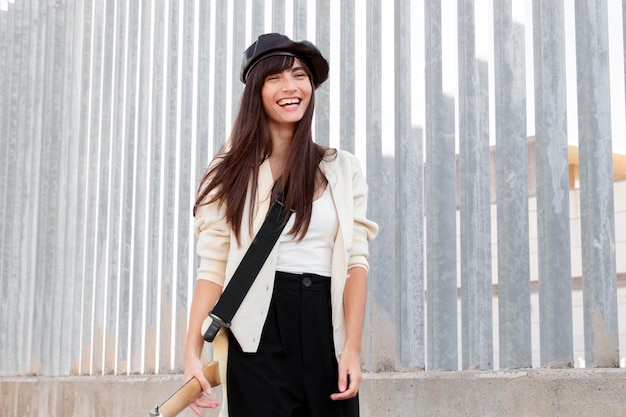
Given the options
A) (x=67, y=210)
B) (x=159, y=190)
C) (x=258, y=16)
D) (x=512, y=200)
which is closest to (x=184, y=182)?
(x=159, y=190)

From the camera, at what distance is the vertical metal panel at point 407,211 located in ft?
13.6

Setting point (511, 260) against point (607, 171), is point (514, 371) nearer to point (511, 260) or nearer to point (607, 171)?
point (511, 260)

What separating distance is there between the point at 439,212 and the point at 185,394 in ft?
5.68

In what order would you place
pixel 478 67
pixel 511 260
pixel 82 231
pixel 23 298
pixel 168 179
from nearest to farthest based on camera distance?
pixel 511 260
pixel 478 67
pixel 168 179
pixel 82 231
pixel 23 298

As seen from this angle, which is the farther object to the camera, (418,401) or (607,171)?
(418,401)

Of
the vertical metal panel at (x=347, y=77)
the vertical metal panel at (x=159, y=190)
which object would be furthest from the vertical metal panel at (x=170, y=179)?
the vertical metal panel at (x=347, y=77)

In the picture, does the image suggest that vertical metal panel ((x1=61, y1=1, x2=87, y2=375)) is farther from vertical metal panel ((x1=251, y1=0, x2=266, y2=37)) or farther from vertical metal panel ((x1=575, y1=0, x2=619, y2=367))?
vertical metal panel ((x1=575, y1=0, x2=619, y2=367))

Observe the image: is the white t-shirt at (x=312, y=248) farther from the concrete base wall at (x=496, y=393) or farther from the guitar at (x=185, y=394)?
the concrete base wall at (x=496, y=393)

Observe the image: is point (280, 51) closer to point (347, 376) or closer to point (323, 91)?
point (347, 376)

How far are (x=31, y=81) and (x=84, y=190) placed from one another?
141 centimetres

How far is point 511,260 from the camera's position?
364cm


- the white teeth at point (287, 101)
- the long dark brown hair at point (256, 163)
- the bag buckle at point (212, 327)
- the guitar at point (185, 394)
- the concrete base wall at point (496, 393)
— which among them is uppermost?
the white teeth at point (287, 101)

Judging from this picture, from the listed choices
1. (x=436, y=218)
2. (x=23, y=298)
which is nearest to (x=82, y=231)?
(x=23, y=298)

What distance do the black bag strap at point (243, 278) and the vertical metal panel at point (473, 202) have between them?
1.38m
